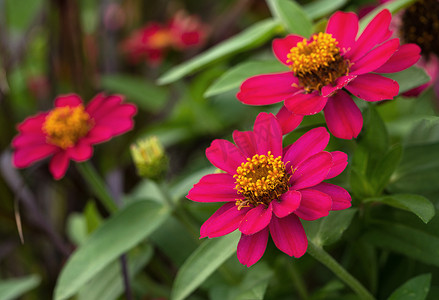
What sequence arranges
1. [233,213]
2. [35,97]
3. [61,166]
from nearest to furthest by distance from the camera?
[233,213] → [61,166] → [35,97]

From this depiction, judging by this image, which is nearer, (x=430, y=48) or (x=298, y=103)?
(x=298, y=103)

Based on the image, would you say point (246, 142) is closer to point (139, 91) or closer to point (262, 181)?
point (262, 181)

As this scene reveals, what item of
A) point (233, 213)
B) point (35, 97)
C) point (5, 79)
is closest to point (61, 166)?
point (233, 213)

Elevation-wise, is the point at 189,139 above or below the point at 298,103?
below

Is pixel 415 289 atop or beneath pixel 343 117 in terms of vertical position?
beneath

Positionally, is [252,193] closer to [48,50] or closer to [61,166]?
[61,166]

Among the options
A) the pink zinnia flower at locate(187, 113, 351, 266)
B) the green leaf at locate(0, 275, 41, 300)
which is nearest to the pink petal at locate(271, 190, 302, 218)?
the pink zinnia flower at locate(187, 113, 351, 266)

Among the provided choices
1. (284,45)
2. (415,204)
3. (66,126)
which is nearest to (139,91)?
(66,126)
